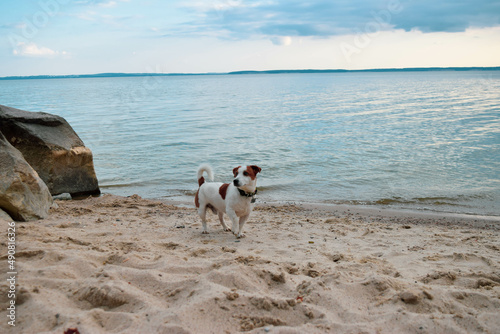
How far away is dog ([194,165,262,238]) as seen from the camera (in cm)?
546

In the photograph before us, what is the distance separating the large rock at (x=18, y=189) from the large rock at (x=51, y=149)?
2.16 metres

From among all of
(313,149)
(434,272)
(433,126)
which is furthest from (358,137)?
(434,272)

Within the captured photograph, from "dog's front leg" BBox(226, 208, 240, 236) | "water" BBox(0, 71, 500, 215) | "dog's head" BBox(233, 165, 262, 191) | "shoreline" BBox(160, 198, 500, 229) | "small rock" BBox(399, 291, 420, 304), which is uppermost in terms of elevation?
"dog's head" BBox(233, 165, 262, 191)

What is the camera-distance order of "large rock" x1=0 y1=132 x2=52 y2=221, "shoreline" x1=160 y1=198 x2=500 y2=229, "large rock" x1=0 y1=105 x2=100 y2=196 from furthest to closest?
"large rock" x1=0 y1=105 x2=100 y2=196, "shoreline" x1=160 y1=198 x2=500 y2=229, "large rock" x1=0 y1=132 x2=52 y2=221

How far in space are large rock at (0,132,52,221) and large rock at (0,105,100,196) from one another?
7.09 feet

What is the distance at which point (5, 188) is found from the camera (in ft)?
18.5

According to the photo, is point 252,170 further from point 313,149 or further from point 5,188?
point 313,149

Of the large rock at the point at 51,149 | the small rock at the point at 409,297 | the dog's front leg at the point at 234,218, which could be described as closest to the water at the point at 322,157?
the large rock at the point at 51,149

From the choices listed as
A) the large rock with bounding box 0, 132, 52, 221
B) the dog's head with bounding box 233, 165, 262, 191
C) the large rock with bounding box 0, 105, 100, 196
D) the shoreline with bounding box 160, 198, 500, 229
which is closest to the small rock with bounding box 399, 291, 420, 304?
the dog's head with bounding box 233, 165, 262, 191

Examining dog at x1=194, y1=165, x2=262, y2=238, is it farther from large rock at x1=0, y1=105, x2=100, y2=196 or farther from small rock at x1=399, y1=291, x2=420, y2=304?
large rock at x1=0, y1=105, x2=100, y2=196

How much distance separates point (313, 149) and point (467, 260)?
37.1ft

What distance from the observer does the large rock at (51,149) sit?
8.16 meters

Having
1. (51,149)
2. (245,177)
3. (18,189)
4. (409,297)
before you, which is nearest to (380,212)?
(245,177)

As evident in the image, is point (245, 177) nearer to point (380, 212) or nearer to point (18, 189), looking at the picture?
point (18, 189)
